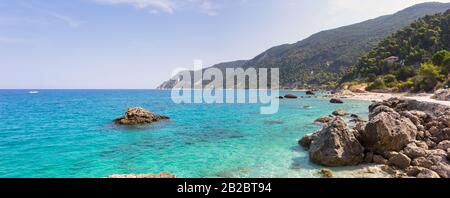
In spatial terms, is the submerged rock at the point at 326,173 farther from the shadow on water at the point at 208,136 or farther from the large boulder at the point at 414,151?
the shadow on water at the point at 208,136

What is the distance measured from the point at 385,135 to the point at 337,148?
115 inches

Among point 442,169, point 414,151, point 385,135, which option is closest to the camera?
point 442,169

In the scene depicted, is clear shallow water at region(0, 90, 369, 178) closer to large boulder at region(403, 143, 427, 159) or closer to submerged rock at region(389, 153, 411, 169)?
submerged rock at region(389, 153, 411, 169)

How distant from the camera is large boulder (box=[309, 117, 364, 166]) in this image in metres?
15.6

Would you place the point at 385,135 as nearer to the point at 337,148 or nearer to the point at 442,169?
the point at 337,148

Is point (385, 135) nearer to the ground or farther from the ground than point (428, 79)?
nearer to the ground

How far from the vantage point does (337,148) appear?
1587 centimetres


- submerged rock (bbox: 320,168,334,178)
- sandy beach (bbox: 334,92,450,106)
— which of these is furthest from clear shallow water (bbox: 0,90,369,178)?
sandy beach (bbox: 334,92,450,106)

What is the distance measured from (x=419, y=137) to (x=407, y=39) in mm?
111437

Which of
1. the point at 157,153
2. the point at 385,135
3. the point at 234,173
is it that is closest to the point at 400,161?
the point at 385,135

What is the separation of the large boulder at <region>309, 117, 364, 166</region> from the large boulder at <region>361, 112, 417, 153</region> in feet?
2.79
